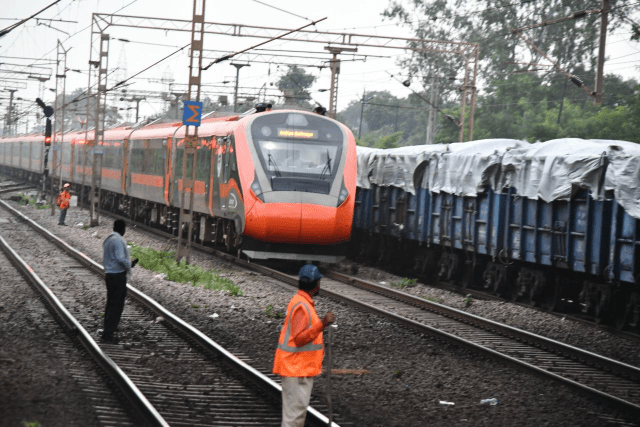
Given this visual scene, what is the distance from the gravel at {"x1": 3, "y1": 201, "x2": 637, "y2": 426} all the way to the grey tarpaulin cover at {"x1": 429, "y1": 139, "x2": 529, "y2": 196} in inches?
89.5

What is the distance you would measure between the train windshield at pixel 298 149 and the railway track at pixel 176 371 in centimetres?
402

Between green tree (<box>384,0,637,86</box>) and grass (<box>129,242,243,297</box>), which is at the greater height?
green tree (<box>384,0,637,86</box>)

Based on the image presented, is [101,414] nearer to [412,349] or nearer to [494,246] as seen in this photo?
[412,349]

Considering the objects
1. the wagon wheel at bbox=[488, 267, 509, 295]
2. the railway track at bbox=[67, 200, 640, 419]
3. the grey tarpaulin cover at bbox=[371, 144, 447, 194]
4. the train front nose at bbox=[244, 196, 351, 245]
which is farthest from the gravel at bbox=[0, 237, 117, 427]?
the grey tarpaulin cover at bbox=[371, 144, 447, 194]

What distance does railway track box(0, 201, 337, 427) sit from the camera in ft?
26.5

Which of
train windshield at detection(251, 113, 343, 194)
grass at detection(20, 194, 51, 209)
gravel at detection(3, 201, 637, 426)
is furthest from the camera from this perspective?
grass at detection(20, 194, 51, 209)

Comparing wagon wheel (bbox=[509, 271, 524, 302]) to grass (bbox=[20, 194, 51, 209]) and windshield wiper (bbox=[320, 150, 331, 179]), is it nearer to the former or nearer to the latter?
windshield wiper (bbox=[320, 150, 331, 179])

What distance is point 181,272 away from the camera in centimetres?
1831

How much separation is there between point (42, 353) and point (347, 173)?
9095 millimetres

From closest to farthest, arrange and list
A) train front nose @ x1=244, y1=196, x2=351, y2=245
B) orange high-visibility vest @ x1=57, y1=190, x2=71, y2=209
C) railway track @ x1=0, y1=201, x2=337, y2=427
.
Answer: railway track @ x1=0, y1=201, x2=337, y2=427 < train front nose @ x1=244, y1=196, x2=351, y2=245 < orange high-visibility vest @ x1=57, y1=190, x2=71, y2=209

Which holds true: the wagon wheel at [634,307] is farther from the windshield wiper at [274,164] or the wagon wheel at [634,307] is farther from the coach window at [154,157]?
the coach window at [154,157]

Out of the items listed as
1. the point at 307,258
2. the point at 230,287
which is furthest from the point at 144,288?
the point at 307,258

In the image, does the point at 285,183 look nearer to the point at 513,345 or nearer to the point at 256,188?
the point at 256,188

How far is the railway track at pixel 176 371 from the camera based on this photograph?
8086mm
